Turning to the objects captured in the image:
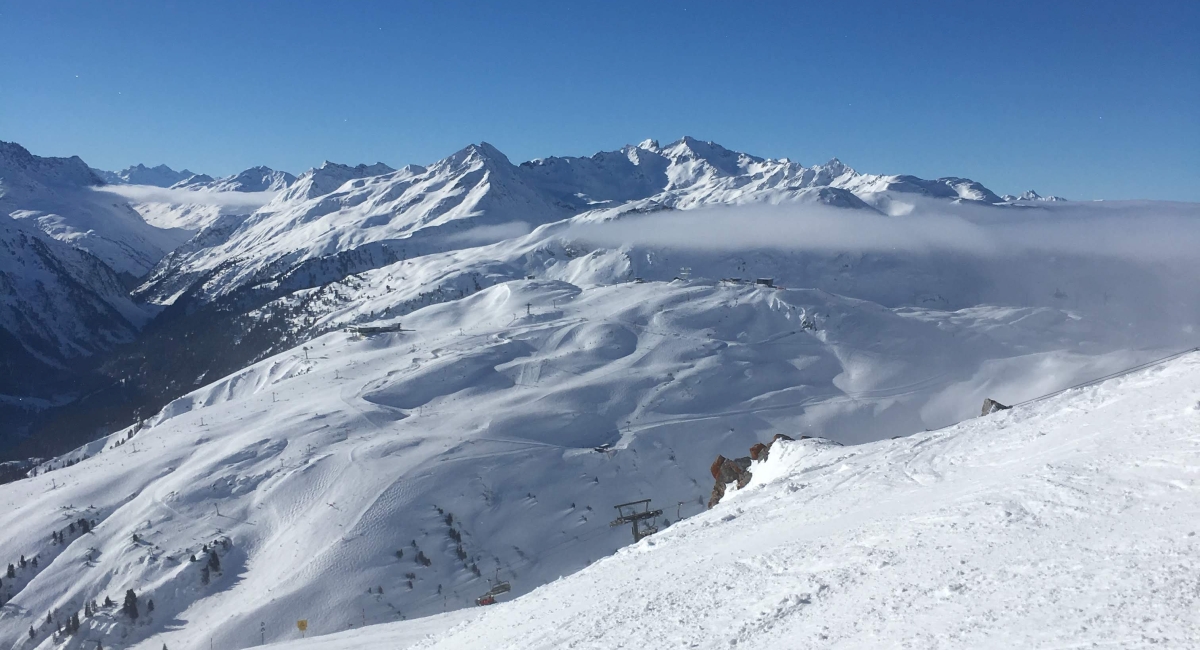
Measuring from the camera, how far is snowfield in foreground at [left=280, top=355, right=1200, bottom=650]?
15.2 metres

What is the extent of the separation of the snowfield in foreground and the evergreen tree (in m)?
42.1

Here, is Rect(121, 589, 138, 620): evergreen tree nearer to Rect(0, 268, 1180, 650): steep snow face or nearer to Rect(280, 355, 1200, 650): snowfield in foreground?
Rect(0, 268, 1180, 650): steep snow face

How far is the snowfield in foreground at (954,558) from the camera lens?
49.8 ft

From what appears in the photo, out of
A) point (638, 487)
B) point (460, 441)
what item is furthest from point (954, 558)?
point (460, 441)

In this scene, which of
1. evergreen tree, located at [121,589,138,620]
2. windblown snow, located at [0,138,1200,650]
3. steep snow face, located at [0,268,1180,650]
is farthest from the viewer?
steep snow face, located at [0,268,1180,650]

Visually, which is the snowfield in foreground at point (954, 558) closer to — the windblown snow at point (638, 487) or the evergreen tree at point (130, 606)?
the windblown snow at point (638, 487)

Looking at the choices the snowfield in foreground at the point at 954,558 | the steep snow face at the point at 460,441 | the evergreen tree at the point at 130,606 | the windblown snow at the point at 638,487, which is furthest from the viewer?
the steep snow face at the point at 460,441

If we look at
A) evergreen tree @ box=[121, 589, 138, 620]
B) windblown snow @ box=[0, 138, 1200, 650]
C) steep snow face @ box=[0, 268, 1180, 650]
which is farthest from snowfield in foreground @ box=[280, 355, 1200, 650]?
evergreen tree @ box=[121, 589, 138, 620]

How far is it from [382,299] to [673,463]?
401 feet

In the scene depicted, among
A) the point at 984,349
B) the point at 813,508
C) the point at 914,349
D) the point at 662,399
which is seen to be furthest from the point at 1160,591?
the point at 984,349

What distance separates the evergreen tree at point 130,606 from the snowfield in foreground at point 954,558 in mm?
42069

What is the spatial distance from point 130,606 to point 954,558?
64.9 m

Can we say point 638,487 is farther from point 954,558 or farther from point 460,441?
point 954,558

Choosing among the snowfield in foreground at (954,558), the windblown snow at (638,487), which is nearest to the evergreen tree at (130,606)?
the windblown snow at (638,487)
